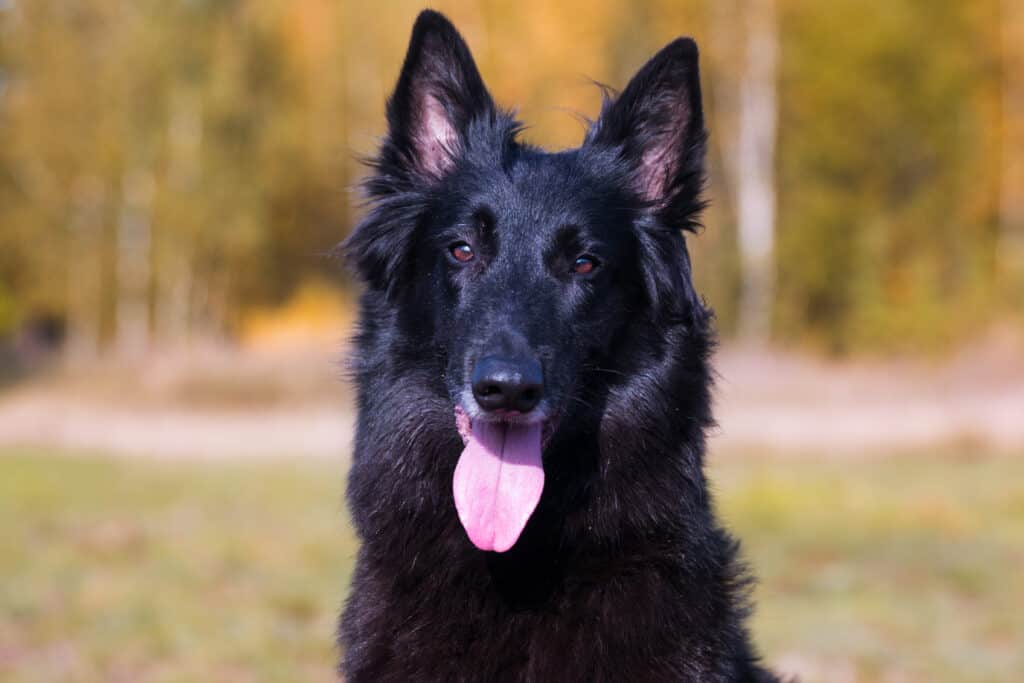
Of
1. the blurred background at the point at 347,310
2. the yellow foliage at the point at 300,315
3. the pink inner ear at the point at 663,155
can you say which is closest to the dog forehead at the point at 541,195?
the pink inner ear at the point at 663,155

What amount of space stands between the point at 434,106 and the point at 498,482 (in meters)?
1.46

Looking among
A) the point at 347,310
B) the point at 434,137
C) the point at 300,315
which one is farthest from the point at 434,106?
the point at 300,315

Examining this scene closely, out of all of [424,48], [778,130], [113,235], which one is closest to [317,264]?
[113,235]

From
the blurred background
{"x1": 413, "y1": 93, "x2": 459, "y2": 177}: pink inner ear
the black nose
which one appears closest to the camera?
the black nose

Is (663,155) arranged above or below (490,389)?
above

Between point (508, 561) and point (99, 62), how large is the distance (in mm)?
32776

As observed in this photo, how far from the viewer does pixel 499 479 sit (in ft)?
11.4

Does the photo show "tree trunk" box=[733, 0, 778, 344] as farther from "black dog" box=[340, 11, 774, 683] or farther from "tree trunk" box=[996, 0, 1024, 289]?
"black dog" box=[340, 11, 774, 683]

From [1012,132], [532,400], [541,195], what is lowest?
[532,400]

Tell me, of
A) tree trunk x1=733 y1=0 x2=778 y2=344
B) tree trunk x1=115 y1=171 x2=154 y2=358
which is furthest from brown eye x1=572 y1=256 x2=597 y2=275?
tree trunk x1=115 y1=171 x2=154 y2=358

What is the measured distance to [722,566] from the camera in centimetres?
377

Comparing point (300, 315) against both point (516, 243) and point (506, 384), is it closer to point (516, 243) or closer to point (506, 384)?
point (516, 243)

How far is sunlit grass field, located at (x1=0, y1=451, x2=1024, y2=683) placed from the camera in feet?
23.2

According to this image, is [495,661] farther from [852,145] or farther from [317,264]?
[317,264]
